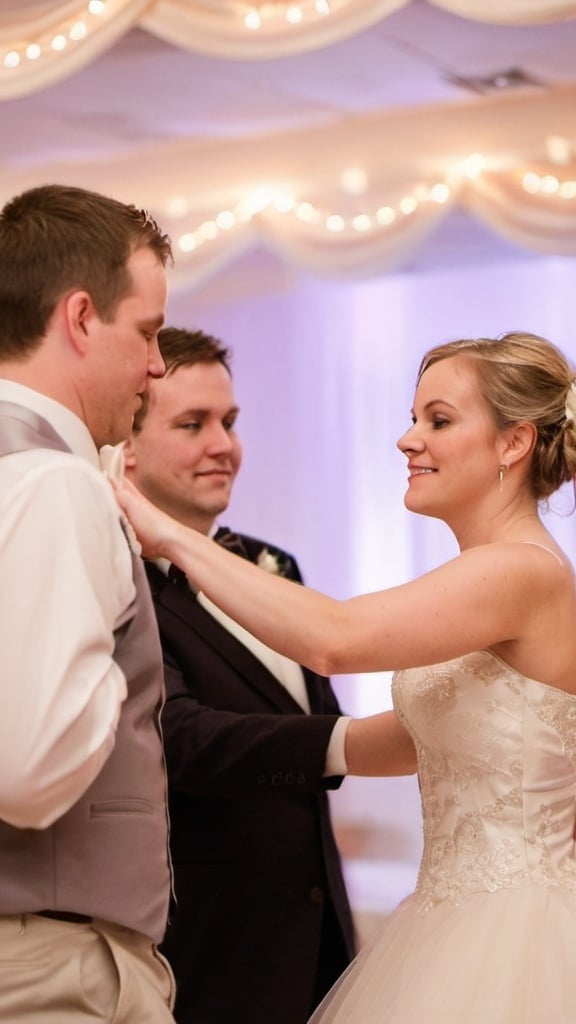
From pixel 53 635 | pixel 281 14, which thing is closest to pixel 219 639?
pixel 53 635

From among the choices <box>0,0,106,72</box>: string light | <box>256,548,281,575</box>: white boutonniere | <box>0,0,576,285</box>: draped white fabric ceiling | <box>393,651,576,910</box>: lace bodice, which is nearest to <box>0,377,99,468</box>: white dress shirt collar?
<box>393,651,576,910</box>: lace bodice

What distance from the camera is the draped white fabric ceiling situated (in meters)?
5.27

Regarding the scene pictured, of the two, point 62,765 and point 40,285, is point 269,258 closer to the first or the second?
point 40,285

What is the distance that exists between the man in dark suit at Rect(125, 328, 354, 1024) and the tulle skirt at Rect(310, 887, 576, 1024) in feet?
1.13

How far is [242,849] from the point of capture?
9.53 feet

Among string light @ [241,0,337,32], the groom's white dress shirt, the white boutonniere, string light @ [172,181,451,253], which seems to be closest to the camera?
the groom's white dress shirt

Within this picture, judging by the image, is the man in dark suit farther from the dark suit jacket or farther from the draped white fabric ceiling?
the draped white fabric ceiling

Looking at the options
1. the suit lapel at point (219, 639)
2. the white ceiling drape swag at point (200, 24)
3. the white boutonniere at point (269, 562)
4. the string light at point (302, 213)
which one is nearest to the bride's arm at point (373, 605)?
the suit lapel at point (219, 639)

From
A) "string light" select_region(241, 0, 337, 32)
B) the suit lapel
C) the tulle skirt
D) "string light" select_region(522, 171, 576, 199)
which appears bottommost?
the tulle skirt

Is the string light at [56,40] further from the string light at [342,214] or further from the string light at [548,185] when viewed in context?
the string light at [548,185]

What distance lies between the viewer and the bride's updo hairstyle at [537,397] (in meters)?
2.62

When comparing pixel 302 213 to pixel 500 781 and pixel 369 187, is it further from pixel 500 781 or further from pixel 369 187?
pixel 500 781

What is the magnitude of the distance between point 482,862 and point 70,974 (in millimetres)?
916

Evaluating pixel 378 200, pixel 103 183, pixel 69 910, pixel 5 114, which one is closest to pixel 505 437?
pixel 69 910
